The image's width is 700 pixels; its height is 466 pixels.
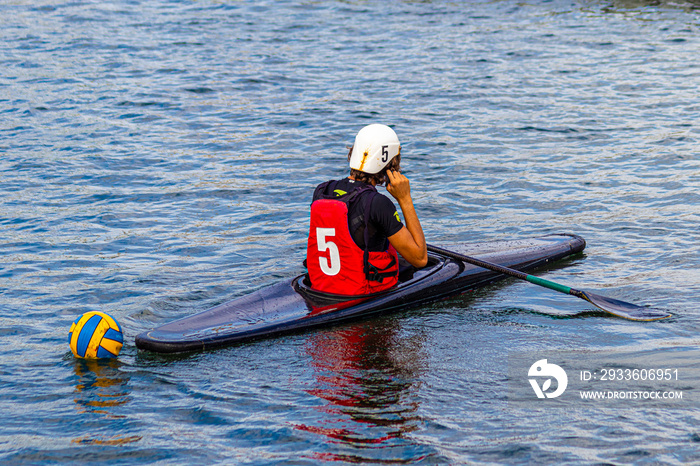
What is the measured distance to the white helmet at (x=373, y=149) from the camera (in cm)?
580

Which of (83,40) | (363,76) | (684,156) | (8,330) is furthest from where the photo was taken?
(83,40)

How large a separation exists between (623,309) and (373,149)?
2.59 m

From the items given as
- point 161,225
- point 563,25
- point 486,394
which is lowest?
point 486,394

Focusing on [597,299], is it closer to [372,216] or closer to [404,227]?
[404,227]

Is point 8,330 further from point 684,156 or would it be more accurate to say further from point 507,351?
point 684,156

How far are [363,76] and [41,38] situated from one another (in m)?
8.92

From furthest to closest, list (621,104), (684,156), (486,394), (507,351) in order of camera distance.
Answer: (621,104), (684,156), (507,351), (486,394)

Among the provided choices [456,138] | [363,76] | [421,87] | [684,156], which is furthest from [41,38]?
[684,156]

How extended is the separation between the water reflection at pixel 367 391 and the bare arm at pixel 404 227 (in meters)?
0.72

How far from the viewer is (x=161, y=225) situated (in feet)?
29.2

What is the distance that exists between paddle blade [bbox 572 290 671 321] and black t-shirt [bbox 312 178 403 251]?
1866 millimetres

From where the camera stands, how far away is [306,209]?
30.8ft

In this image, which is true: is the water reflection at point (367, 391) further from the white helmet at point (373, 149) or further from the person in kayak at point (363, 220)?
the white helmet at point (373, 149)

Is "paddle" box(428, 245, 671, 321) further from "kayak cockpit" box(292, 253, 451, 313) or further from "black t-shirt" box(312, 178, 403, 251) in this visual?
"black t-shirt" box(312, 178, 403, 251)
